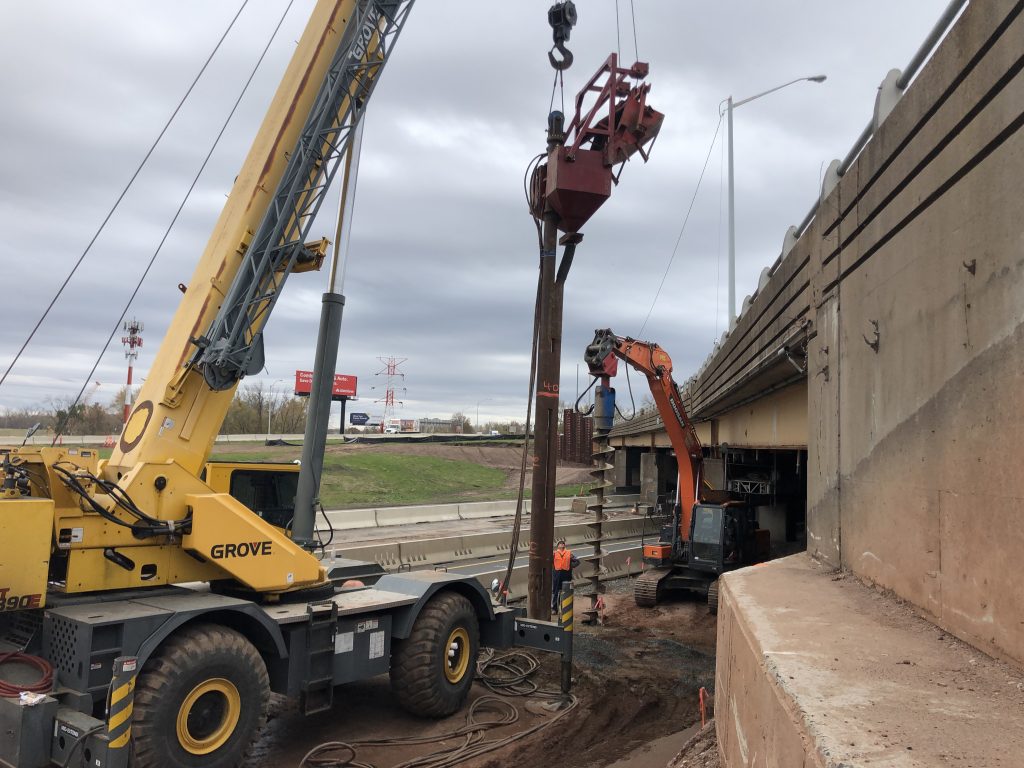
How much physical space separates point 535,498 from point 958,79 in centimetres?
748

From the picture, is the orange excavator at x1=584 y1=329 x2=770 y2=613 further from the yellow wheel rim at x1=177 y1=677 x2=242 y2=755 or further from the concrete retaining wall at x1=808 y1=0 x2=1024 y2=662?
the yellow wheel rim at x1=177 y1=677 x2=242 y2=755

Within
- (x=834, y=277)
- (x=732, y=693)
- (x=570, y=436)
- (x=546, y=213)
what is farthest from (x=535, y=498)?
(x=570, y=436)

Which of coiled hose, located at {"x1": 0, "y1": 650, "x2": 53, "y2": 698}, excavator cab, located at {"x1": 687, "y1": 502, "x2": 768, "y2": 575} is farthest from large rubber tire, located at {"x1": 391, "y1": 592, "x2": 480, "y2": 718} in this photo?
excavator cab, located at {"x1": 687, "y1": 502, "x2": 768, "y2": 575}

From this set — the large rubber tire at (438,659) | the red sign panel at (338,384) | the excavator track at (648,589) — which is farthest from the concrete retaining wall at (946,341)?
the red sign panel at (338,384)

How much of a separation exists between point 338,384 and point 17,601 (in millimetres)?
87737

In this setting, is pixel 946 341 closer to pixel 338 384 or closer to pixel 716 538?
pixel 716 538

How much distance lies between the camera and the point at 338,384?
3622 inches

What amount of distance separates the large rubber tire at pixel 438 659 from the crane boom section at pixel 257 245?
319 centimetres

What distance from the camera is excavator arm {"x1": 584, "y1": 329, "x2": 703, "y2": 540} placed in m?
14.6

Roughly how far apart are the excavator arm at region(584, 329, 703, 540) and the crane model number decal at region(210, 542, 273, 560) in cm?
834

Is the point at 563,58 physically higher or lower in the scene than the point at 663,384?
higher

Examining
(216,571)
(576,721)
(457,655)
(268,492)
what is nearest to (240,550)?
(216,571)

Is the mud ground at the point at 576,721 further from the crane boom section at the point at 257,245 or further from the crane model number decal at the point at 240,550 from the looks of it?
the crane boom section at the point at 257,245

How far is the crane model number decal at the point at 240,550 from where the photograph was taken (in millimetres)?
7258
